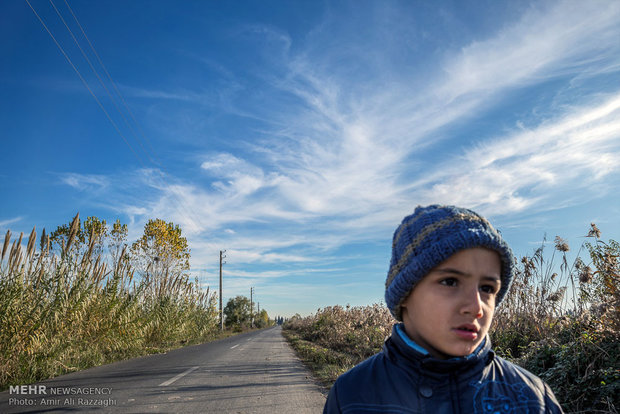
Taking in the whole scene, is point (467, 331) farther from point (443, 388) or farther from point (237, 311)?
point (237, 311)

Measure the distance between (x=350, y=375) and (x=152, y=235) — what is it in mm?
28721

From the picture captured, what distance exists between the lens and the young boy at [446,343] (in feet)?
5.41

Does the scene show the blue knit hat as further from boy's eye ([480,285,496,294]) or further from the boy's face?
boy's eye ([480,285,496,294])

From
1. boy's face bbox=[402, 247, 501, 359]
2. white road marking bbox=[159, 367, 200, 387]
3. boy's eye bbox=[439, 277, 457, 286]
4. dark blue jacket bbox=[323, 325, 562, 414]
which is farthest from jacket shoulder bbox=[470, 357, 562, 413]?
white road marking bbox=[159, 367, 200, 387]

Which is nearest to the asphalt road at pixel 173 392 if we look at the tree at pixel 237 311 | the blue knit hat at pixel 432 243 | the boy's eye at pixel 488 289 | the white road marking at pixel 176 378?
the white road marking at pixel 176 378

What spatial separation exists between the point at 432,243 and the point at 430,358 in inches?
19.5

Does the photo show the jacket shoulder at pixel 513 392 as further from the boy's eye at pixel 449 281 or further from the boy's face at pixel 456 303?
the boy's eye at pixel 449 281

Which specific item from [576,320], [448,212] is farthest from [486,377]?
[576,320]

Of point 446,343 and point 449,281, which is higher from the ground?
point 449,281

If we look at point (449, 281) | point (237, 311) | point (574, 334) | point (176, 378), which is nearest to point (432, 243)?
point (449, 281)

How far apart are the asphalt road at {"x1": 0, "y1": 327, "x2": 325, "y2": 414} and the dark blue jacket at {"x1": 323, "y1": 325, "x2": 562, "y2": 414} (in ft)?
12.4

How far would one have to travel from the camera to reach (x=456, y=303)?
1681mm

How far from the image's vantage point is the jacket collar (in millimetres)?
1661

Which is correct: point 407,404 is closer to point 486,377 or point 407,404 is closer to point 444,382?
point 444,382
